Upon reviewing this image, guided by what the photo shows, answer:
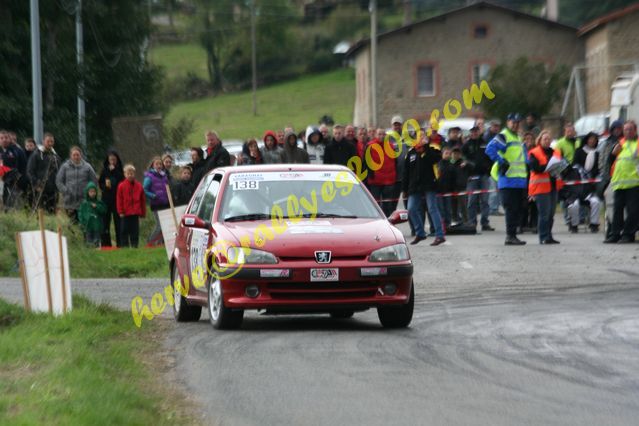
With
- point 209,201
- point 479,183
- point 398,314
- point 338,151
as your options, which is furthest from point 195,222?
point 479,183

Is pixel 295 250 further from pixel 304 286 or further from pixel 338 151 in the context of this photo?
pixel 338 151

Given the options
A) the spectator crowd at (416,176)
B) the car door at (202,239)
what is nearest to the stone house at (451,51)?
the spectator crowd at (416,176)

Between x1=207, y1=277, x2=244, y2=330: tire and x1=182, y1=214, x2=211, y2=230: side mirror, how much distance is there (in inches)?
23.1

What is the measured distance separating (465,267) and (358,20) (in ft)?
302

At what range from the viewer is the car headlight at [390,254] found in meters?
12.8

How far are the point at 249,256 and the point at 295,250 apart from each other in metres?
0.41

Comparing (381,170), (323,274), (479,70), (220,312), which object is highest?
(479,70)

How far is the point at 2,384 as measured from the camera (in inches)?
355

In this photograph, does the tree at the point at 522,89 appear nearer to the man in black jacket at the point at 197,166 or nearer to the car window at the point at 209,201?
the man in black jacket at the point at 197,166

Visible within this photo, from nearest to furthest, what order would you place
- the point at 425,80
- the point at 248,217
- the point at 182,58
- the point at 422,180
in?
the point at 248,217 → the point at 422,180 → the point at 425,80 → the point at 182,58

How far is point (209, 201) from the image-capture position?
46.6ft

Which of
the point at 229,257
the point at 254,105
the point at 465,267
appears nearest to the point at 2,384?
the point at 229,257

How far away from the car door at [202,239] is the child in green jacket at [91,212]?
1121 cm

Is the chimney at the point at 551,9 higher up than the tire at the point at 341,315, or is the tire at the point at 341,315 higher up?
the chimney at the point at 551,9
